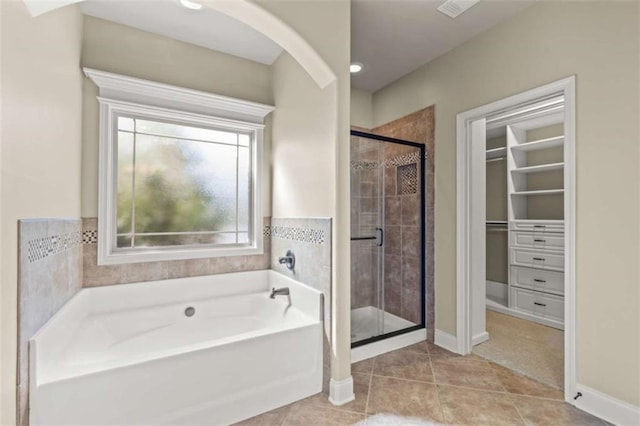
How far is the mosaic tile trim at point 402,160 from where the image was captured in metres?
2.97

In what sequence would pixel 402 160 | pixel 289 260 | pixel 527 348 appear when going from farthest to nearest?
1. pixel 402 160
2. pixel 527 348
3. pixel 289 260

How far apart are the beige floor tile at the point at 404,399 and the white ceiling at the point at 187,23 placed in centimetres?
283

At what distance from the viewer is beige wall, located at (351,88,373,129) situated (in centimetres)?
351

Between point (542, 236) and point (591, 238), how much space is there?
6.10 ft

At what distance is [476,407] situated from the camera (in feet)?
6.03

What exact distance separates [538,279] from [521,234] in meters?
0.54

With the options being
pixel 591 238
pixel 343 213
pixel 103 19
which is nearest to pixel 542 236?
pixel 591 238

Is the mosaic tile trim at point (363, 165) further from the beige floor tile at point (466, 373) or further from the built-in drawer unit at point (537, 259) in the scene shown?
the built-in drawer unit at point (537, 259)

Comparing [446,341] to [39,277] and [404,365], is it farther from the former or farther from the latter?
[39,277]

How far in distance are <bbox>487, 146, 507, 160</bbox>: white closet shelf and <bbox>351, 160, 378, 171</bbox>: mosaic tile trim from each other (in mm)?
2122

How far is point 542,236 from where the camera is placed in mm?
3422

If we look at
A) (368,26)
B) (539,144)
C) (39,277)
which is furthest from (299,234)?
(539,144)

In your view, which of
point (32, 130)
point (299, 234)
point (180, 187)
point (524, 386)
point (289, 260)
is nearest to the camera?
point (32, 130)

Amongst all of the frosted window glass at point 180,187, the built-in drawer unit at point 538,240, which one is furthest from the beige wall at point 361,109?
the built-in drawer unit at point 538,240
